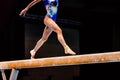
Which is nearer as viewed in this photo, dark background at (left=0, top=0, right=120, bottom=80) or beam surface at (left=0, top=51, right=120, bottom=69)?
beam surface at (left=0, top=51, right=120, bottom=69)

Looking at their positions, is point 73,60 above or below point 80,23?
below

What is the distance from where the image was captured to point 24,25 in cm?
684

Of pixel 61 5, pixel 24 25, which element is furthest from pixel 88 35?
pixel 24 25

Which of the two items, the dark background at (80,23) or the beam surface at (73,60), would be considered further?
the dark background at (80,23)

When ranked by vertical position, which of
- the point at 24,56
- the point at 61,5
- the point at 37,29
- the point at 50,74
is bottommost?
the point at 50,74

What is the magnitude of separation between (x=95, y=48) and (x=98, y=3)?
0.97 metres

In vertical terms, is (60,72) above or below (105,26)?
below

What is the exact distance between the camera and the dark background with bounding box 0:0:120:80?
6.78 m

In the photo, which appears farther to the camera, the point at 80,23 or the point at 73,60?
the point at 80,23

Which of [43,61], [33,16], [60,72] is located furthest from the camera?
[60,72]

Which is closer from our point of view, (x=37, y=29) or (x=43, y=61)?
(x=43, y=61)

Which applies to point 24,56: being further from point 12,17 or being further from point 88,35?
point 88,35

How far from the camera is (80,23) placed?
6867mm

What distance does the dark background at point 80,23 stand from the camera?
22.2ft
